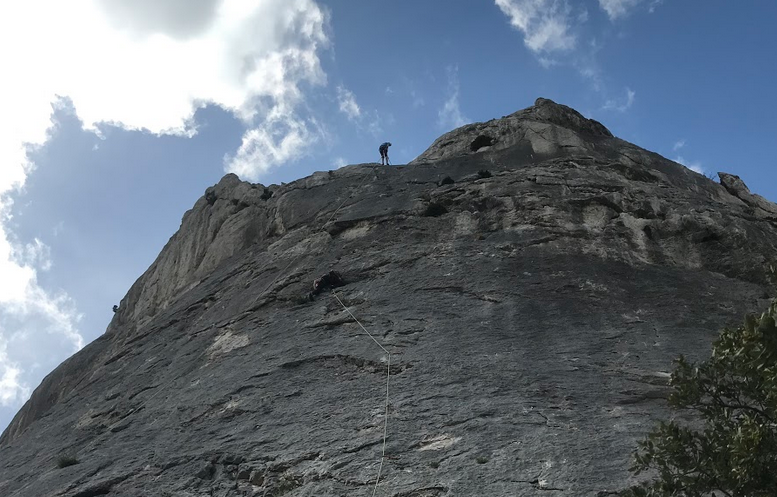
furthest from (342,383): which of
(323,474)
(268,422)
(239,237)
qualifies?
(239,237)

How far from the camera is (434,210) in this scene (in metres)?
21.9

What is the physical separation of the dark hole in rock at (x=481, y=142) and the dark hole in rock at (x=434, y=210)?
6.93 metres

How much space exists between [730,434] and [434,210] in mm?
14149

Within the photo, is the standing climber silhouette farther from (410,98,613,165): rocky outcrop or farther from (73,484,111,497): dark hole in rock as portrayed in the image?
(73,484,111,497): dark hole in rock

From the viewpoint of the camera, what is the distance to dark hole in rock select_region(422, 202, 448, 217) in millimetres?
Answer: 21781

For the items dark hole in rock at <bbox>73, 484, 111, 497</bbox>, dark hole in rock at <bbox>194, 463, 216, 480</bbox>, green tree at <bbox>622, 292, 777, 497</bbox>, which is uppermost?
dark hole in rock at <bbox>73, 484, 111, 497</bbox>

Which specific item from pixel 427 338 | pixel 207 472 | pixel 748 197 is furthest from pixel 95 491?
pixel 748 197

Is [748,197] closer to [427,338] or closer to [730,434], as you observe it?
[427,338]

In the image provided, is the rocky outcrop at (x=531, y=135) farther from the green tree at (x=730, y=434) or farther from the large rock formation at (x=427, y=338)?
the green tree at (x=730, y=434)

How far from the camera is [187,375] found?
55.9 feet

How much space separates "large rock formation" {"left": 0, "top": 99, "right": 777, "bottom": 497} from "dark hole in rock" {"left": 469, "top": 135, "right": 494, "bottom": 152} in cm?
85

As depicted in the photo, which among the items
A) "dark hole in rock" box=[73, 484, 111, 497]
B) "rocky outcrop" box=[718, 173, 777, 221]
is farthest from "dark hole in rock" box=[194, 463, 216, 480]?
"rocky outcrop" box=[718, 173, 777, 221]

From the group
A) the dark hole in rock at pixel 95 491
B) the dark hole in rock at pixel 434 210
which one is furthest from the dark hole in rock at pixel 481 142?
the dark hole in rock at pixel 95 491

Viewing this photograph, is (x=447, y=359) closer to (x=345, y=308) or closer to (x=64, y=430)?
(x=345, y=308)
